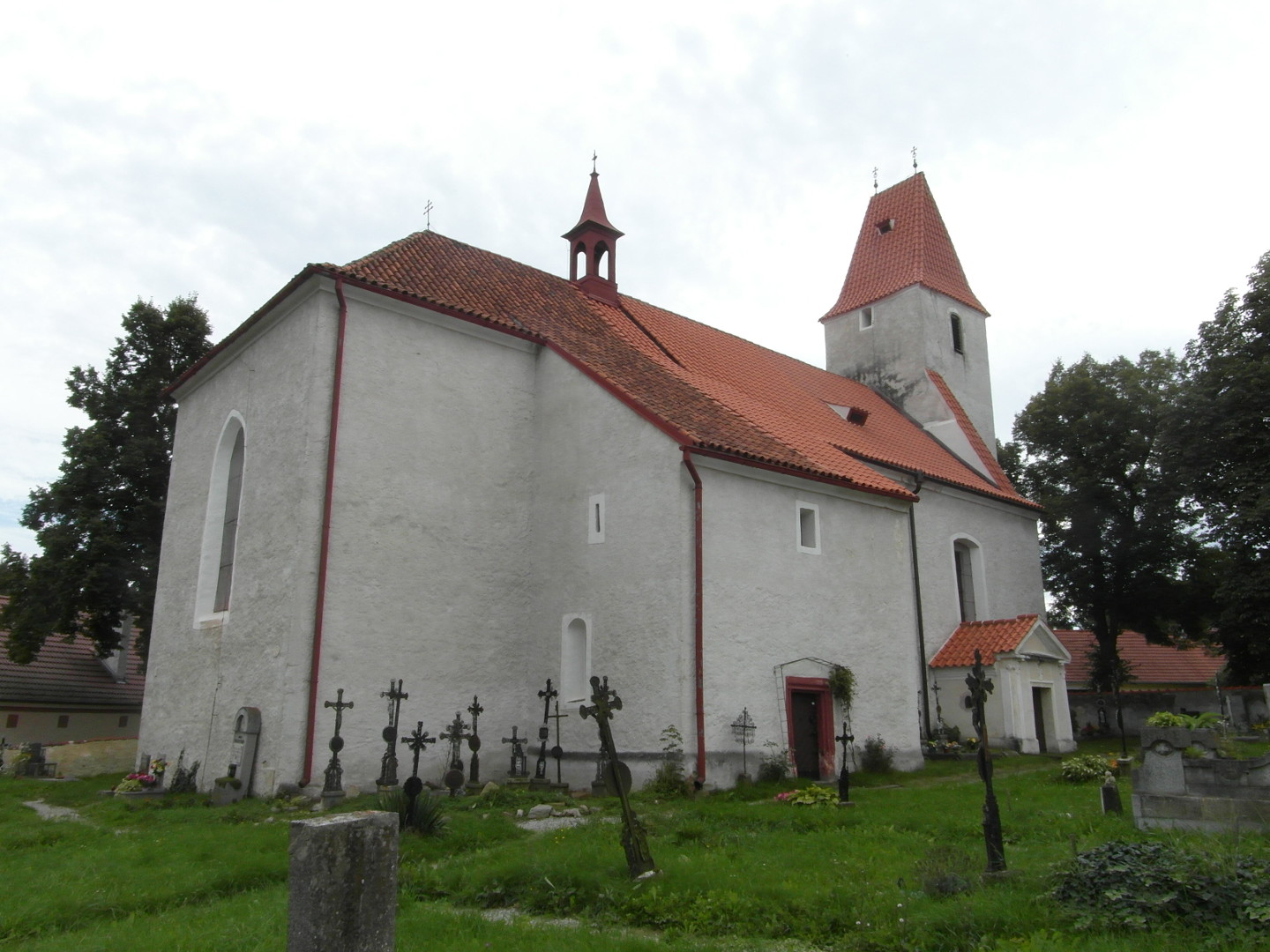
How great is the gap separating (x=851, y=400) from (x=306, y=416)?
1507cm

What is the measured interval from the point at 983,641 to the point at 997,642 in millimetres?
364

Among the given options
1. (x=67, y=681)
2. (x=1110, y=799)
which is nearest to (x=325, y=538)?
(x=1110, y=799)

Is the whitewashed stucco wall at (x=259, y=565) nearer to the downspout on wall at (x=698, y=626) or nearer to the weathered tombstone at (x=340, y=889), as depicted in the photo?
the downspout on wall at (x=698, y=626)

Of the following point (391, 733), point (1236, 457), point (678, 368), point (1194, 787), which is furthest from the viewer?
point (1236, 457)

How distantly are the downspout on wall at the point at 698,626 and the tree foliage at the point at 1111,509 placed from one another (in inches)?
674

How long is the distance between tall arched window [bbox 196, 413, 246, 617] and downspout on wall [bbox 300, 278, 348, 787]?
3.03m

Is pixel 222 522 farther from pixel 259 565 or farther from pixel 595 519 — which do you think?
pixel 595 519

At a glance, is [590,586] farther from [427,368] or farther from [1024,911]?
[1024,911]

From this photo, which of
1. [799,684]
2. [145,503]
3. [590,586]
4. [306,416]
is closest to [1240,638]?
[799,684]

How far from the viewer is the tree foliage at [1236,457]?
2172 cm

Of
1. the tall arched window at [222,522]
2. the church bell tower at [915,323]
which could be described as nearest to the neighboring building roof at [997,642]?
the church bell tower at [915,323]

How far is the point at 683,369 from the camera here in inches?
758

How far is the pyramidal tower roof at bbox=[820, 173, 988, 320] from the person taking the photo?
92.6ft

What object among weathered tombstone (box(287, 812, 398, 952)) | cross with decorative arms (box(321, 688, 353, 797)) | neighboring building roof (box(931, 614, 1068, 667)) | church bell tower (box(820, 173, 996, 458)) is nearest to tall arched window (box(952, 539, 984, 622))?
neighboring building roof (box(931, 614, 1068, 667))
